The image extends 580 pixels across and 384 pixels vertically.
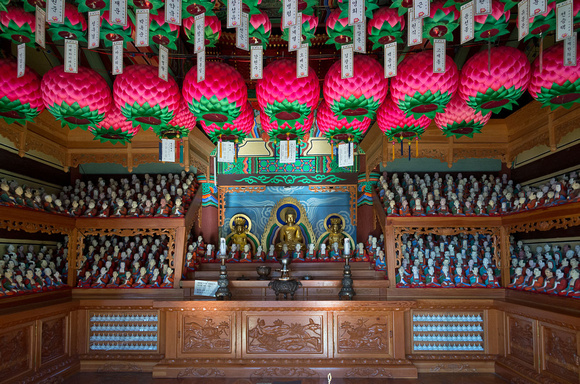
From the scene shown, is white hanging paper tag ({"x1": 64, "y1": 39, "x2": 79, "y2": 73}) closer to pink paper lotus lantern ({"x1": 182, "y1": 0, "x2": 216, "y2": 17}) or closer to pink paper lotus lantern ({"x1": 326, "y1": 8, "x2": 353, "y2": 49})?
pink paper lotus lantern ({"x1": 182, "y1": 0, "x2": 216, "y2": 17})

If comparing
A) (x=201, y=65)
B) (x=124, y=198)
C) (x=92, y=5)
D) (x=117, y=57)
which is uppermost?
(x=92, y=5)

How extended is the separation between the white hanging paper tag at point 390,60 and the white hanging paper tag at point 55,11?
187 cm

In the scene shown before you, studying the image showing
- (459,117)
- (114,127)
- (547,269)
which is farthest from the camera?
(547,269)

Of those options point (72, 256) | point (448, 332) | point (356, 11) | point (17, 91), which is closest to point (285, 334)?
point (448, 332)

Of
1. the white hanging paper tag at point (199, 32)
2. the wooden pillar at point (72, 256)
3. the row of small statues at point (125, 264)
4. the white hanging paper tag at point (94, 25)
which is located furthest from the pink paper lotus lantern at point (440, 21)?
the wooden pillar at point (72, 256)

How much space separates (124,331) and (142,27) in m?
3.97

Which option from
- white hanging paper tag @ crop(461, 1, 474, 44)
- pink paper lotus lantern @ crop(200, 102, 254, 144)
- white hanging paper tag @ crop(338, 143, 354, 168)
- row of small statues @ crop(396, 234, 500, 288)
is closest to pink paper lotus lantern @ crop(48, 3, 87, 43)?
pink paper lotus lantern @ crop(200, 102, 254, 144)

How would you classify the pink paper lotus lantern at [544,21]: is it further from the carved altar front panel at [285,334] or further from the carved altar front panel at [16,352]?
the carved altar front panel at [16,352]

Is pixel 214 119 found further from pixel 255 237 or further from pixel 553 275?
pixel 255 237

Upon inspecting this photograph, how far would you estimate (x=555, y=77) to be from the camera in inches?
96.9

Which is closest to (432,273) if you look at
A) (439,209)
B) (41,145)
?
(439,209)

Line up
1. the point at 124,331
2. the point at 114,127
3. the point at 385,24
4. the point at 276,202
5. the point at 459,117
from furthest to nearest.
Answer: the point at 276,202 → the point at 124,331 → the point at 114,127 → the point at 459,117 → the point at 385,24

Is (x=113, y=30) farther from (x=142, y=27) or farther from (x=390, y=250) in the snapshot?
(x=390, y=250)

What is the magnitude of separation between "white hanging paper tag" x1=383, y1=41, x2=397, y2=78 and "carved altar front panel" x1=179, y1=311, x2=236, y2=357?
338 centimetres
